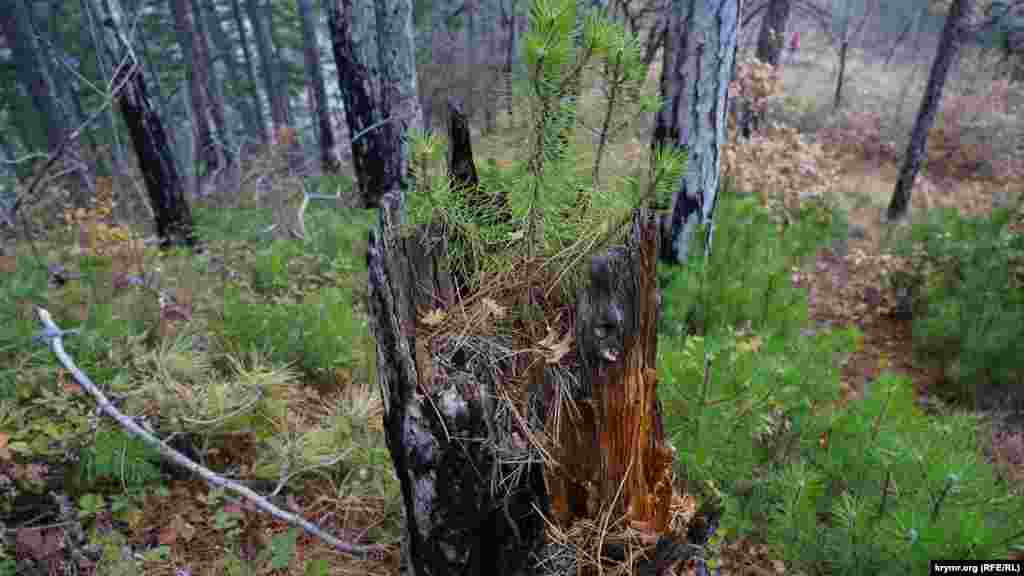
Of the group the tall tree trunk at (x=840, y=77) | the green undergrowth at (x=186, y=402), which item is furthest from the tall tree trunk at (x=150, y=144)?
the tall tree trunk at (x=840, y=77)

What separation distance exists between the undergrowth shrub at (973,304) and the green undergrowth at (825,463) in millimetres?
1981

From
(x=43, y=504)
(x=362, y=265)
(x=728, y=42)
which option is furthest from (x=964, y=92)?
(x=43, y=504)

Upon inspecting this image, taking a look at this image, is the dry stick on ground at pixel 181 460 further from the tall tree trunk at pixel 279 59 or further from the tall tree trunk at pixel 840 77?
the tall tree trunk at pixel 840 77

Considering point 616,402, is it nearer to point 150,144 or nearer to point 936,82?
point 150,144

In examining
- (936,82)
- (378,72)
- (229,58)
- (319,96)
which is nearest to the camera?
(378,72)

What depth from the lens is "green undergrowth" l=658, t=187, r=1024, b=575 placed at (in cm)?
185

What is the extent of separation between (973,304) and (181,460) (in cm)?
587

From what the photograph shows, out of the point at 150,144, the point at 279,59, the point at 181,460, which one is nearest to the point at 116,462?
the point at 181,460

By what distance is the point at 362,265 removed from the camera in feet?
15.4

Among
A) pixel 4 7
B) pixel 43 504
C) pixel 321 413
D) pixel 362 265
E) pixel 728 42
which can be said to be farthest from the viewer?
pixel 4 7

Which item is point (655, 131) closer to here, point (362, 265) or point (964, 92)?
point (362, 265)

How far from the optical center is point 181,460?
2289mm

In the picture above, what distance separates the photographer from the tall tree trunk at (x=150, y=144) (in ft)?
16.8

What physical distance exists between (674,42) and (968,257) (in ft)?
11.7
